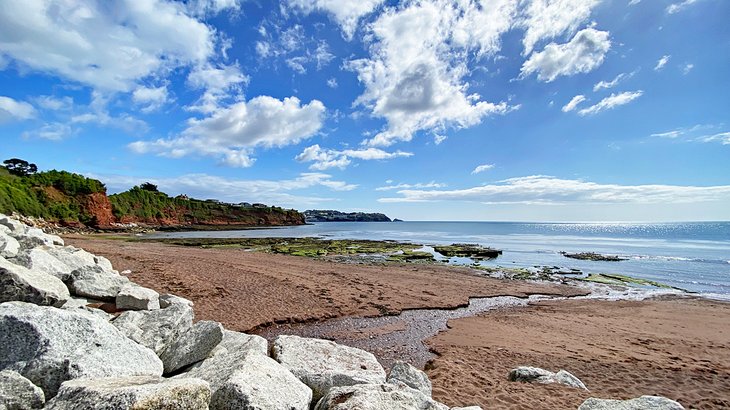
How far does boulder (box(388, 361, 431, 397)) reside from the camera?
6.21 m

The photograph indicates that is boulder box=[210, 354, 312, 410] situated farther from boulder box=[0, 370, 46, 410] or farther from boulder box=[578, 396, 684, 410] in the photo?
boulder box=[578, 396, 684, 410]

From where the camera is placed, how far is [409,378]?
20.7 ft

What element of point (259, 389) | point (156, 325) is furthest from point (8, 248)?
point (259, 389)

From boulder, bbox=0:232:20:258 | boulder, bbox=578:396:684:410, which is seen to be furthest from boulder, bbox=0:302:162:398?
boulder, bbox=578:396:684:410

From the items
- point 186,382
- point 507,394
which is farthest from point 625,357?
point 186,382

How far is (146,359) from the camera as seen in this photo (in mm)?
4852

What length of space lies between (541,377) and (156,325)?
8.35m

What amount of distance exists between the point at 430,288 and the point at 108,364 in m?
17.2

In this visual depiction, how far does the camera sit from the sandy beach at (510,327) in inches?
321

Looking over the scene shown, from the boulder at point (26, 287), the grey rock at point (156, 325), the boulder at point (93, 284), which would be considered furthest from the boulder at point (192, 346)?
the boulder at point (93, 284)

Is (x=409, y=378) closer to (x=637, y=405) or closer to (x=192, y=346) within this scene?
(x=637, y=405)

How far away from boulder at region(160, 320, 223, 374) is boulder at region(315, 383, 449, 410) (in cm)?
263

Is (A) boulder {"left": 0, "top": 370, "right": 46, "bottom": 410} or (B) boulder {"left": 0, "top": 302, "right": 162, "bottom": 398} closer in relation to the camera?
(A) boulder {"left": 0, "top": 370, "right": 46, "bottom": 410}

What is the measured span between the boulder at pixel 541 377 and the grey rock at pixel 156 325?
7.28 m
